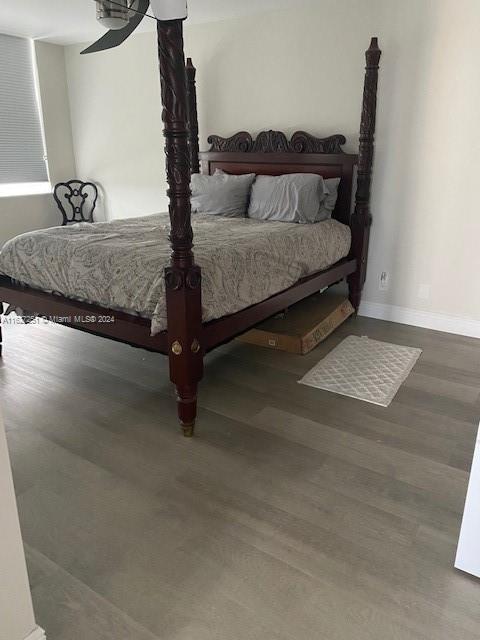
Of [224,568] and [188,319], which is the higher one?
[188,319]

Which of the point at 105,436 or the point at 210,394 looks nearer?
the point at 105,436

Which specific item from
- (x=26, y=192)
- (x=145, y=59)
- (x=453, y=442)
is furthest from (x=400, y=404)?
(x=26, y=192)

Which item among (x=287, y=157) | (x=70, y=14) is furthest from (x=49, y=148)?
(x=287, y=157)

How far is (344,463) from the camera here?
202cm

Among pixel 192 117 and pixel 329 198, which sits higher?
pixel 192 117

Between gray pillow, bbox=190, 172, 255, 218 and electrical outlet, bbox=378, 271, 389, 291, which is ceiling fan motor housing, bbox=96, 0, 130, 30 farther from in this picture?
electrical outlet, bbox=378, 271, 389, 291

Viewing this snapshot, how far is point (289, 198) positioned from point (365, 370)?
4.61 feet

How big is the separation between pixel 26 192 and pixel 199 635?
4.71m

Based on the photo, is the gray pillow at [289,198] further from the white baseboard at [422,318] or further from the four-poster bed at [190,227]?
the white baseboard at [422,318]

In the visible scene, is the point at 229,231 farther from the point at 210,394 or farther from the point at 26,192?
the point at 26,192

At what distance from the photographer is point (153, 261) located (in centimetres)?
225

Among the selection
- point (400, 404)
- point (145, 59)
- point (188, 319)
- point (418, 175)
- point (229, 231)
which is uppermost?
point (145, 59)

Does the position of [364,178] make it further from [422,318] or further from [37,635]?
[37,635]

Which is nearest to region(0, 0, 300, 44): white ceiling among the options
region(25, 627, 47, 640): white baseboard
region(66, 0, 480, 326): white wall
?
region(66, 0, 480, 326): white wall
